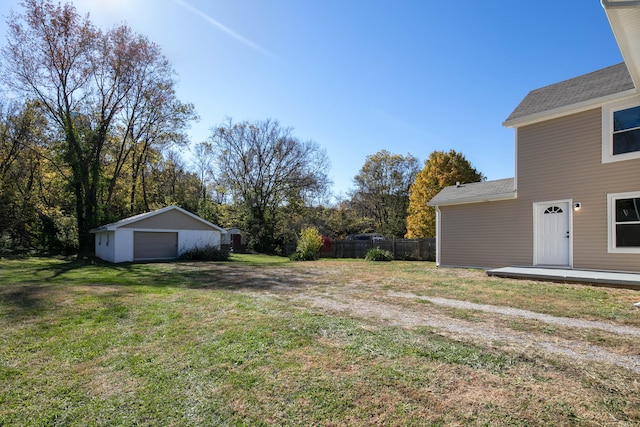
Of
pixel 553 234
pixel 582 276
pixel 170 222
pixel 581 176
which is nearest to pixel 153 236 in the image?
pixel 170 222

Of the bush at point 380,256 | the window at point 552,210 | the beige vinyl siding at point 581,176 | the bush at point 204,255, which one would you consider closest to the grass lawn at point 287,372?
the beige vinyl siding at point 581,176

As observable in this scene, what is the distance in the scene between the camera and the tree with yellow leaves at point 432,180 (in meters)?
22.2

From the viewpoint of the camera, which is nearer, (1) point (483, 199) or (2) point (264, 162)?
(1) point (483, 199)

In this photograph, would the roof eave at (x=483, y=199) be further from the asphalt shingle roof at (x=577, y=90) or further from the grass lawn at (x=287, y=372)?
the grass lawn at (x=287, y=372)

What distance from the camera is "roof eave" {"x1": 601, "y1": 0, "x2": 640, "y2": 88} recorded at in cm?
400

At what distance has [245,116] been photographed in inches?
1081

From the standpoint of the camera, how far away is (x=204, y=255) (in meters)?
18.2

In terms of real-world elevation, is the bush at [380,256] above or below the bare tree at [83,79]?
below

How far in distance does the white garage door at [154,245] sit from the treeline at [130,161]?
4.74 m

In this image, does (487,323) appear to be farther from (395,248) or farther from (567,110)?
(395,248)

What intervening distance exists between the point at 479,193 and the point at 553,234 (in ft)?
8.54

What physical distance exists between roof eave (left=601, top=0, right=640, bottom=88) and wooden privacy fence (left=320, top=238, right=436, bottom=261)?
37.9 ft

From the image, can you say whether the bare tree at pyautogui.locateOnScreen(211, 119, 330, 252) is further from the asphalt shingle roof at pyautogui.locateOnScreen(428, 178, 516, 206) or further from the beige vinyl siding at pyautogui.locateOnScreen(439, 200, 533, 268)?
the beige vinyl siding at pyautogui.locateOnScreen(439, 200, 533, 268)

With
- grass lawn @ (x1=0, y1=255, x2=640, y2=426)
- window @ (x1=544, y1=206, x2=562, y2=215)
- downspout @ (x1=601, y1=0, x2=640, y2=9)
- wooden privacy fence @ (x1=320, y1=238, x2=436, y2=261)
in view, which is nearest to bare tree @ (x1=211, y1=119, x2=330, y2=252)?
wooden privacy fence @ (x1=320, y1=238, x2=436, y2=261)
